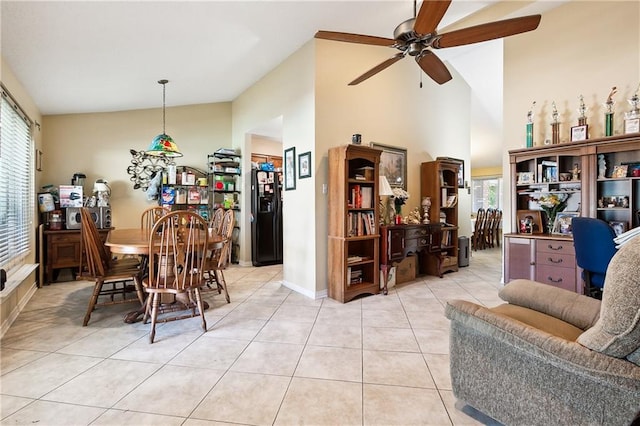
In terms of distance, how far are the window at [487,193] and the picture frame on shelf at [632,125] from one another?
7.00 m

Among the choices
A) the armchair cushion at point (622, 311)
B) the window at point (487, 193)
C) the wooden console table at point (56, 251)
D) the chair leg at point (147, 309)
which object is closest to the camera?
the armchair cushion at point (622, 311)

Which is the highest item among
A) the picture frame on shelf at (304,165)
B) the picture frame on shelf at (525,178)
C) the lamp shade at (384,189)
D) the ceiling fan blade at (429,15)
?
the ceiling fan blade at (429,15)

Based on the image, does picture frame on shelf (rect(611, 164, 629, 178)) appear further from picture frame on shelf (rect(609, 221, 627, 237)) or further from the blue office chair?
the blue office chair

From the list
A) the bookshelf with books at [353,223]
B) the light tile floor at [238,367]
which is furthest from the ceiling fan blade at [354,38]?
the light tile floor at [238,367]

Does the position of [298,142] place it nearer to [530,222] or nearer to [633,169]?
[530,222]

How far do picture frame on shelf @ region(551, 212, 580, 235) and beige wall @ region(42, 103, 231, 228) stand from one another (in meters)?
5.34

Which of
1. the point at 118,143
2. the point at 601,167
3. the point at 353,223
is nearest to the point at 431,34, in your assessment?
the point at 353,223

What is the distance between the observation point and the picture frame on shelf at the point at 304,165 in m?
3.68

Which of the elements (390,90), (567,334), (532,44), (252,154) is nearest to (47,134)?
(252,154)

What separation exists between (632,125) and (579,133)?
42cm

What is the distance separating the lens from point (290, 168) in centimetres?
407

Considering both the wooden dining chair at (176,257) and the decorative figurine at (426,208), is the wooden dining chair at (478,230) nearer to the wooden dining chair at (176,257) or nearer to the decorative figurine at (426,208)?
the decorative figurine at (426,208)

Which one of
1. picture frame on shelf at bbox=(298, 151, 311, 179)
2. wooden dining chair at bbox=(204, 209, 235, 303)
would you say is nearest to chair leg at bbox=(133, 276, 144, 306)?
wooden dining chair at bbox=(204, 209, 235, 303)

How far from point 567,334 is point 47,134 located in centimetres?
666
